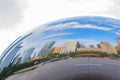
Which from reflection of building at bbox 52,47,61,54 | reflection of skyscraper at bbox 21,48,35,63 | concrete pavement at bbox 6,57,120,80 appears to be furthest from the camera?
reflection of skyscraper at bbox 21,48,35,63

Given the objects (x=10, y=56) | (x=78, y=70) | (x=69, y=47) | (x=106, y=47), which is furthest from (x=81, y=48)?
(x=10, y=56)

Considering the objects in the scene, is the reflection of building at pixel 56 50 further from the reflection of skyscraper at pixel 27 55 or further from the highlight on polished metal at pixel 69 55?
the reflection of skyscraper at pixel 27 55

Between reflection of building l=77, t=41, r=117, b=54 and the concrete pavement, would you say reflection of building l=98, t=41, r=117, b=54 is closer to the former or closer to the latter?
reflection of building l=77, t=41, r=117, b=54

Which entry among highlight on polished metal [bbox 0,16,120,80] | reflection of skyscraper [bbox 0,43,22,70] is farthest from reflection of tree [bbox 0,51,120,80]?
reflection of skyscraper [bbox 0,43,22,70]

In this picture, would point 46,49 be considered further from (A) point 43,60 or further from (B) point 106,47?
(B) point 106,47

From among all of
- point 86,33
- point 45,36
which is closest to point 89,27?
point 86,33

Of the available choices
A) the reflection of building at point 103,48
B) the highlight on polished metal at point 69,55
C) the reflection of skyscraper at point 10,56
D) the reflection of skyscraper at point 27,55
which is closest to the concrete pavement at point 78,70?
the highlight on polished metal at point 69,55

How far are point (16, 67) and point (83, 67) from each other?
0.89 metres

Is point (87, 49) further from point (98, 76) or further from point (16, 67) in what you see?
point (16, 67)

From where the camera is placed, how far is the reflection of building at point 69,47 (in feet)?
12.1

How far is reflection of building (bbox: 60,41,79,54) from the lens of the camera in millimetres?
3700

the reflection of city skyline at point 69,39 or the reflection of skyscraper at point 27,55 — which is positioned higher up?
the reflection of city skyline at point 69,39

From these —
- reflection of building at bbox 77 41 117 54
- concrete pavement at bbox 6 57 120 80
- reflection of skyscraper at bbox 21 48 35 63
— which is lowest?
concrete pavement at bbox 6 57 120 80

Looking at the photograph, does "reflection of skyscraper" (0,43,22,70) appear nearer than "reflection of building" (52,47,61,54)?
No
